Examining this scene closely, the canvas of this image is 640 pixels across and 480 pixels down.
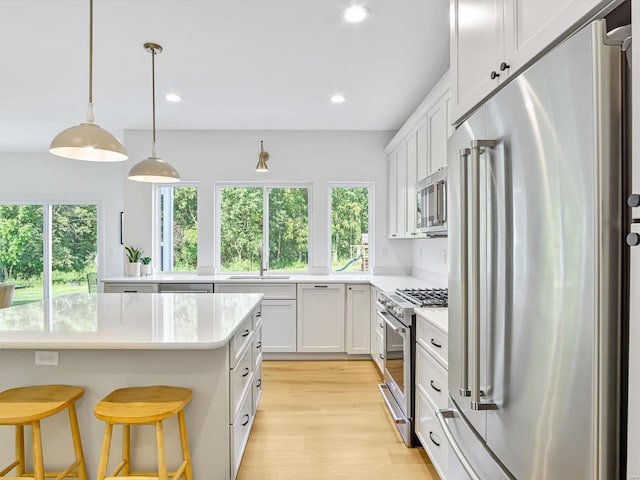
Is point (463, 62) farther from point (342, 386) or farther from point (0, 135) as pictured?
point (0, 135)

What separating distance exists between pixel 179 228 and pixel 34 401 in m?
3.37

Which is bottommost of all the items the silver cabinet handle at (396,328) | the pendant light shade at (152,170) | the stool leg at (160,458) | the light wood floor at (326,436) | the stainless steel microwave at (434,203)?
the light wood floor at (326,436)

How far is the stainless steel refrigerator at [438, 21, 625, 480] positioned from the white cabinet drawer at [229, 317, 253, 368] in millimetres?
1109

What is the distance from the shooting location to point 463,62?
56.0 inches

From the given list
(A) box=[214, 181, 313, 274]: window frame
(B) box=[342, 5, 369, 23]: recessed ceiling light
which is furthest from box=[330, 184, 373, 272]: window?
→ (B) box=[342, 5, 369, 23]: recessed ceiling light

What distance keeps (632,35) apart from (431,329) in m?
1.70

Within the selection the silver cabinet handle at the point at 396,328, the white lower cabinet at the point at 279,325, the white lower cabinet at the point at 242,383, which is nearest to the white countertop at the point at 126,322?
the white lower cabinet at the point at 242,383

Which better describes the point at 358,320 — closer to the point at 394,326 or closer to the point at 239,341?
the point at 394,326

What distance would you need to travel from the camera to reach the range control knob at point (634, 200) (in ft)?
1.99

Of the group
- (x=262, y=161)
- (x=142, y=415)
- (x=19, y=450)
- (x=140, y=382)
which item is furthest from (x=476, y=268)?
(x=262, y=161)

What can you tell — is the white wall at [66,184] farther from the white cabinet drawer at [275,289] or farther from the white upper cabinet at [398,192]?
the white upper cabinet at [398,192]

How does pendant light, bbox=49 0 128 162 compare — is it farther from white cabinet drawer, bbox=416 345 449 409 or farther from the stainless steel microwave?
white cabinet drawer, bbox=416 345 449 409

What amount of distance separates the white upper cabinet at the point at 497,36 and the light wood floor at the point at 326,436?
6.51ft

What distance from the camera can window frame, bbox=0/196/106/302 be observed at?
5723 mm
